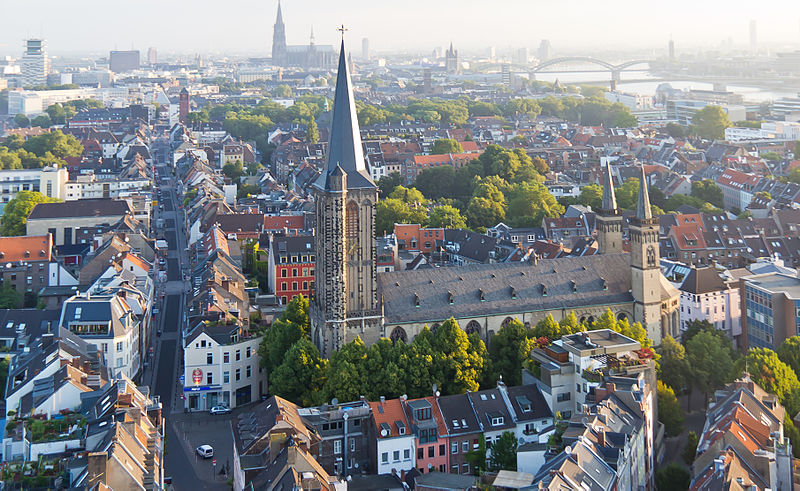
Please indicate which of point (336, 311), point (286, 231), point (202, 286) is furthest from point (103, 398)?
point (286, 231)

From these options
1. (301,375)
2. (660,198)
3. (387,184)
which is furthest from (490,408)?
(387,184)

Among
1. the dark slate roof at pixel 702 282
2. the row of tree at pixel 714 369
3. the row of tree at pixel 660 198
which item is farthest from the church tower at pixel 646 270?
the row of tree at pixel 660 198

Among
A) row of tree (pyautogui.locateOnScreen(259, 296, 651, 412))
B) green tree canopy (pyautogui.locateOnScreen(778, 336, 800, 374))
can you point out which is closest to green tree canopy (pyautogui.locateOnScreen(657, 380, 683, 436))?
row of tree (pyautogui.locateOnScreen(259, 296, 651, 412))

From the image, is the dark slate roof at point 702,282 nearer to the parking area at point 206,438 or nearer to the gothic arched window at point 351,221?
the gothic arched window at point 351,221

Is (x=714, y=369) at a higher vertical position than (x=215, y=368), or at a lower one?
higher

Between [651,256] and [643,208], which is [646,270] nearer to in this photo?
[651,256]

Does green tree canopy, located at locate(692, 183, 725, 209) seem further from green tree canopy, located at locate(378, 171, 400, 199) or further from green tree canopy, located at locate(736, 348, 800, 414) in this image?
green tree canopy, located at locate(736, 348, 800, 414)

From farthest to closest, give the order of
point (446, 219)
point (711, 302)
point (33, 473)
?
1. point (446, 219)
2. point (711, 302)
3. point (33, 473)

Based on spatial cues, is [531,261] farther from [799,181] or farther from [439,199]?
[799,181]
